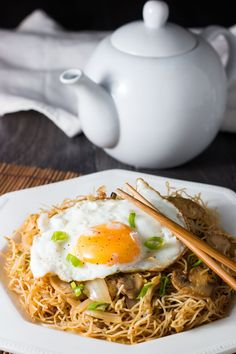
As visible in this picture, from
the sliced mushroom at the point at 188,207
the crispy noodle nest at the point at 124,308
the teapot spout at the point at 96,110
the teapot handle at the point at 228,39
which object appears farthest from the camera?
the teapot handle at the point at 228,39

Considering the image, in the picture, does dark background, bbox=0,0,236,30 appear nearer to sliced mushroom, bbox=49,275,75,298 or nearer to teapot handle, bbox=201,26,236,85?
teapot handle, bbox=201,26,236,85

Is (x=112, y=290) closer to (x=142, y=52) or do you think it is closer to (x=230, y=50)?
(x=142, y=52)

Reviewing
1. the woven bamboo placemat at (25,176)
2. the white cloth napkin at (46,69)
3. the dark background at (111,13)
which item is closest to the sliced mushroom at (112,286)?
the woven bamboo placemat at (25,176)

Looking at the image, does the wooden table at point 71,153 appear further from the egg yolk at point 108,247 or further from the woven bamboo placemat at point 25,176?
the egg yolk at point 108,247

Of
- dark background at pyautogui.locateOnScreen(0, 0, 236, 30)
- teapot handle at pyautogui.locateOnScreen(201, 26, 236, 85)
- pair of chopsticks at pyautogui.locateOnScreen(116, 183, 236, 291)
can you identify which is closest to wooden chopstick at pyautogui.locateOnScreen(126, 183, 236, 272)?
pair of chopsticks at pyautogui.locateOnScreen(116, 183, 236, 291)

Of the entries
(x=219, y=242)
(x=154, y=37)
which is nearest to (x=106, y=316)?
(x=219, y=242)

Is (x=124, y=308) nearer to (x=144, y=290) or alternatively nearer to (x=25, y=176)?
(x=144, y=290)
